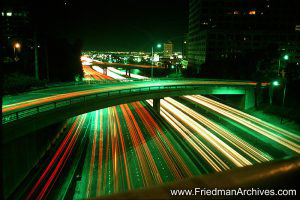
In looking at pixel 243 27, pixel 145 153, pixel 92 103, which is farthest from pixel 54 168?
pixel 243 27

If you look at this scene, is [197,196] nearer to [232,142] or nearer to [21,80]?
[232,142]

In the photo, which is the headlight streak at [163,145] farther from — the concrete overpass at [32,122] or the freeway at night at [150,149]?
the concrete overpass at [32,122]

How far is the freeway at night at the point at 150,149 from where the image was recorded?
1997 cm

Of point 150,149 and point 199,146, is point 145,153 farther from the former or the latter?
point 199,146

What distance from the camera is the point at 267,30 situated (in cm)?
9419

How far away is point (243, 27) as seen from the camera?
316 ft

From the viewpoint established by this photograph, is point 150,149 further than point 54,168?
Yes

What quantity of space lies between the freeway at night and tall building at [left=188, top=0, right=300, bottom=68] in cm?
5453

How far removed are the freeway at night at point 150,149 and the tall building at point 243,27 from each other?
54.5 m

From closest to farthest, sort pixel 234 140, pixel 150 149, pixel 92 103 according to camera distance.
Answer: pixel 92 103
pixel 150 149
pixel 234 140

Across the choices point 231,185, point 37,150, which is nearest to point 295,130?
point 37,150

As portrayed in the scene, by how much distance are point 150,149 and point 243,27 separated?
86184 mm

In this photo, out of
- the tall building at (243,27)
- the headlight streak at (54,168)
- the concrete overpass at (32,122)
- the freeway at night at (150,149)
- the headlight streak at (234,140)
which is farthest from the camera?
the tall building at (243,27)

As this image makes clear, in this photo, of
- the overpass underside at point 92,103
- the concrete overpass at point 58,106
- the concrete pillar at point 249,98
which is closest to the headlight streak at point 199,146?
the concrete overpass at point 58,106
